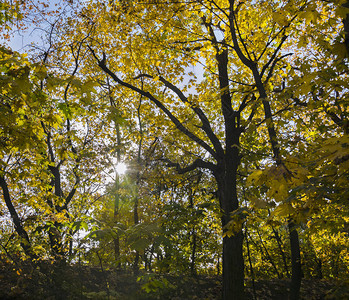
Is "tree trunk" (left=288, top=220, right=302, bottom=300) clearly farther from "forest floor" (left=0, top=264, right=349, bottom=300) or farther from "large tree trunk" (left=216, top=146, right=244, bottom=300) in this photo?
"large tree trunk" (left=216, top=146, right=244, bottom=300)

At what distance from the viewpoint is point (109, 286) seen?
268 inches

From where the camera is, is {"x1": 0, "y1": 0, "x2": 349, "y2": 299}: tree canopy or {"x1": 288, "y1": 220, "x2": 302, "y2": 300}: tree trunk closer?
{"x1": 0, "y1": 0, "x2": 349, "y2": 299}: tree canopy

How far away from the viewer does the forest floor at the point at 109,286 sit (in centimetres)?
536

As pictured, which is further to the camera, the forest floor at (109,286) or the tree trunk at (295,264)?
the tree trunk at (295,264)

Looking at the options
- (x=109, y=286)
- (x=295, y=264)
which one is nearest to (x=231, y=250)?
(x=295, y=264)

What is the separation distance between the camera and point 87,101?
9.62 ft

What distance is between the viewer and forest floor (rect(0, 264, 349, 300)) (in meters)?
5.36

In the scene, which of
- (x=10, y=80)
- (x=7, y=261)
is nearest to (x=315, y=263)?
(x=7, y=261)

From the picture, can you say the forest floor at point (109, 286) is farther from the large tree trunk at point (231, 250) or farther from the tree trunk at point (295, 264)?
the large tree trunk at point (231, 250)

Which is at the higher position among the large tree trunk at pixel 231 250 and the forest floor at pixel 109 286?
the large tree trunk at pixel 231 250

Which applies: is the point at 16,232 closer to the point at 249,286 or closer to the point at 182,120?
the point at 182,120

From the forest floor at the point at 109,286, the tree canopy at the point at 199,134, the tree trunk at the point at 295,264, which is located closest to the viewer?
the tree canopy at the point at 199,134

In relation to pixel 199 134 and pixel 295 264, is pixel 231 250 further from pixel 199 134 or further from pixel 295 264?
pixel 199 134

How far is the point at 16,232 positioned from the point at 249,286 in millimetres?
7089
